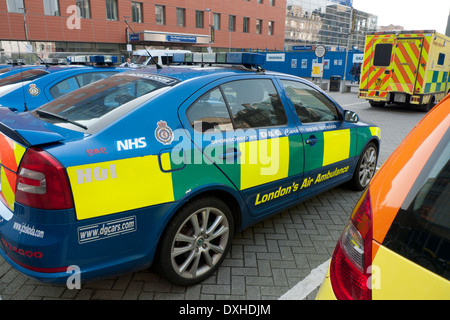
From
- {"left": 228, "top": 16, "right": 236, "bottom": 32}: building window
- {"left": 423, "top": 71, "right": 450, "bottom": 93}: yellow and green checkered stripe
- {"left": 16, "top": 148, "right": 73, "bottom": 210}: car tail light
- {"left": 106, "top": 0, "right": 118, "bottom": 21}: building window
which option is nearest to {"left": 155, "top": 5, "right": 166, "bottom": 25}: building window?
{"left": 106, "top": 0, "right": 118, "bottom": 21}: building window

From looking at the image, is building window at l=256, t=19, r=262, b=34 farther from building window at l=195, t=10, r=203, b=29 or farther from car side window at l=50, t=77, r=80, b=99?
car side window at l=50, t=77, r=80, b=99

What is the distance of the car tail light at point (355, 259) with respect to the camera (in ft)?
4.02

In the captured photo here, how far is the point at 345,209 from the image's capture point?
4.03 m

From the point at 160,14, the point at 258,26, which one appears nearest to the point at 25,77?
the point at 160,14

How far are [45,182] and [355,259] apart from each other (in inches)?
61.8

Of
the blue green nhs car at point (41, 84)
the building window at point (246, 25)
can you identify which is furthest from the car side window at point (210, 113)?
the building window at point (246, 25)

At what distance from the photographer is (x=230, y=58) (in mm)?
3281

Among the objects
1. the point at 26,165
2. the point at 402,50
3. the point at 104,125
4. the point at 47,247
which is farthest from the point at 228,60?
the point at 402,50

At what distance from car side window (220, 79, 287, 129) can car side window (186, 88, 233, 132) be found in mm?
79

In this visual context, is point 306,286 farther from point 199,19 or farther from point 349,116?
point 199,19

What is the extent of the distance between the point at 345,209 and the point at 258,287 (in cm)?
192

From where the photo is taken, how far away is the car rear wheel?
2299 millimetres

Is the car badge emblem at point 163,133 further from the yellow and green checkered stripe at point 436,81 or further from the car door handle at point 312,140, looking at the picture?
the yellow and green checkered stripe at point 436,81

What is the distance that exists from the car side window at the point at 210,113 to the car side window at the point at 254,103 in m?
0.08
